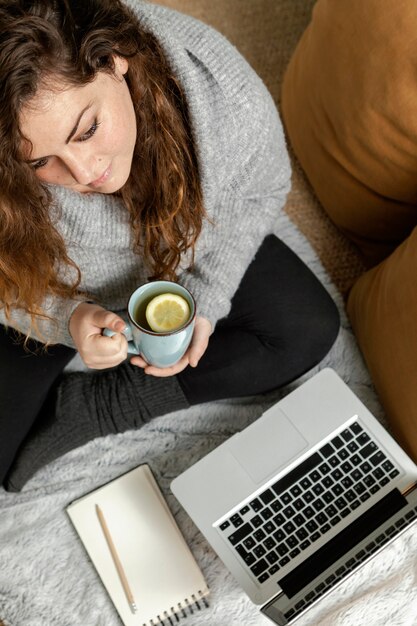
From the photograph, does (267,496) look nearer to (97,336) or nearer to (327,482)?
(327,482)

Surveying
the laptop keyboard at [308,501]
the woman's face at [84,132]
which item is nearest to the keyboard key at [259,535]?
the laptop keyboard at [308,501]

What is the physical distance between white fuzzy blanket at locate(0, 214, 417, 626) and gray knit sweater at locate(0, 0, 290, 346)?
0.82ft

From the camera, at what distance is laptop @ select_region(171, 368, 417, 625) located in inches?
36.3

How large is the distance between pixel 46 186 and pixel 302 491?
23.5 inches

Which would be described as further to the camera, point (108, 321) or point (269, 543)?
point (269, 543)

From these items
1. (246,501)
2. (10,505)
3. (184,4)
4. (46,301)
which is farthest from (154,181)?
(184,4)

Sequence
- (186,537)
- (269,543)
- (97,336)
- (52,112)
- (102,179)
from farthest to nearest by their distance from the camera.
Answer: (186,537) < (269,543) < (97,336) < (102,179) < (52,112)

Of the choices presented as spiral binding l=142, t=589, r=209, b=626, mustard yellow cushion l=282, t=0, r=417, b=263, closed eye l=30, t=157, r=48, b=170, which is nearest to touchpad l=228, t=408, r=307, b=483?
spiral binding l=142, t=589, r=209, b=626

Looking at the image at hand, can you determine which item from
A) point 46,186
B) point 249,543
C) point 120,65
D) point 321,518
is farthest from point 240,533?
point 120,65

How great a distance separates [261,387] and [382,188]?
40cm

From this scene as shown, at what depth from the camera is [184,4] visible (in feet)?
4.55

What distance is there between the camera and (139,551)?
3.40 feet

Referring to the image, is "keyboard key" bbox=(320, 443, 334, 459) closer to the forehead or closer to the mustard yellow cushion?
the mustard yellow cushion

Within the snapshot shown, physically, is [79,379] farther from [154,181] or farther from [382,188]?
[382,188]
